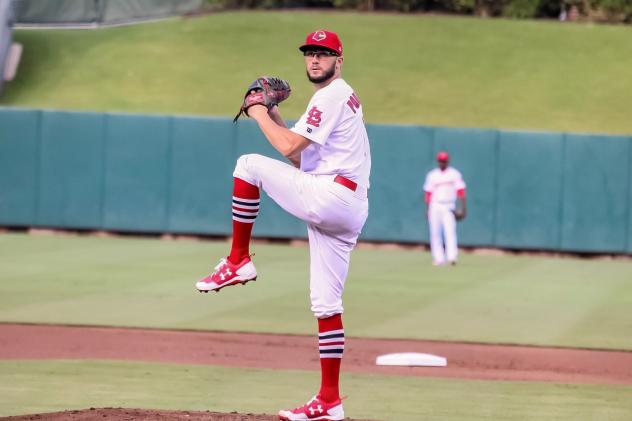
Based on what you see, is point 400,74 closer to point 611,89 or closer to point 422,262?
point 611,89

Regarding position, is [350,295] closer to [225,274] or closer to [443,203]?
[443,203]

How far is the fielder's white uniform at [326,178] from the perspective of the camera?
295 inches

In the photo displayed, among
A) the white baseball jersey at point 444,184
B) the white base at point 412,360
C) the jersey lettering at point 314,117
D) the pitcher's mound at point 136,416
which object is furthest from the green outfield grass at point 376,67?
the jersey lettering at point 314,117

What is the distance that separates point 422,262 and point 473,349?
34.6 feet

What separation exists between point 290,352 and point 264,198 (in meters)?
13.7

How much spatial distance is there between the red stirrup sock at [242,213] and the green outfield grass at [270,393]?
1752 millimetres

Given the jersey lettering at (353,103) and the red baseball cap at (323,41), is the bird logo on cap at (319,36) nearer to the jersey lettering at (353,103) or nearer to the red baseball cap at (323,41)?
the red baseball cap at (323,41)

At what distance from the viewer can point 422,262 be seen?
76.9ft

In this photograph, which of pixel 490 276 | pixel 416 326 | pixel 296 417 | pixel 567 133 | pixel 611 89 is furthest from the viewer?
pixel 611 89

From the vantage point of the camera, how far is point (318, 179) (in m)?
7.57

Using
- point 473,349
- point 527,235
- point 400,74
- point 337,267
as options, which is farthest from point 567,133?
point 337,267

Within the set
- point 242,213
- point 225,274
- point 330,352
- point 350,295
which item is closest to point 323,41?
point 242,213

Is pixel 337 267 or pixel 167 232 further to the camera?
pixel 167 232

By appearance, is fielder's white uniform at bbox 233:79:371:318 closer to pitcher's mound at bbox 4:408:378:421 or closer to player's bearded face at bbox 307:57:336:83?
player's bearded face at bbox 307:57:336:83
